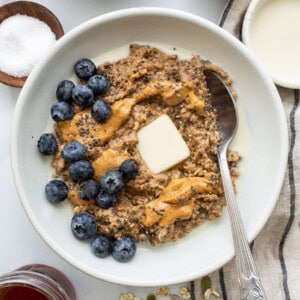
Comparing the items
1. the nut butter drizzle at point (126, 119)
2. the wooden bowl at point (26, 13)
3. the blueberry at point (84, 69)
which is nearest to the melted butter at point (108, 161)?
the nut butter drizzle at point (126, 119)

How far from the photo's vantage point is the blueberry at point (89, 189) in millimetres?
1570

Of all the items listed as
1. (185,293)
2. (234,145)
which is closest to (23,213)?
(185,293)

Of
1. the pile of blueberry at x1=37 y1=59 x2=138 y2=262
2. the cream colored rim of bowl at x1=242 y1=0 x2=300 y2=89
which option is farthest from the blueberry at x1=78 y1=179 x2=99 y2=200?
the cream colored rim of bowl at x1=242 y1=0 x2=300 y2=89

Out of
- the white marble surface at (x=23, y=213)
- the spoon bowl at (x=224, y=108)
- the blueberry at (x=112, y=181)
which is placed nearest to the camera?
the blueberry at (x=112, y=181)

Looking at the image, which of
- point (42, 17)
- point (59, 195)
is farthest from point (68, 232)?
point (42, 17)

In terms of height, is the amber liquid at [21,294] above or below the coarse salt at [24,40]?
below

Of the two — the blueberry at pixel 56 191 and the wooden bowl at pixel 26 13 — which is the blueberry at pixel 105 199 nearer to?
the blueberry at pixel 56 191

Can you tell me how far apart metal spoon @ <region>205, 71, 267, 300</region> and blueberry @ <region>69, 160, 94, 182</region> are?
1.18ft

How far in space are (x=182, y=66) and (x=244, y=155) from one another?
31 centimetres

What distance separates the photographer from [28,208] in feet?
5.23

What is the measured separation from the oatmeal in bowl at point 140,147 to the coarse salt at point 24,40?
0.17 metres

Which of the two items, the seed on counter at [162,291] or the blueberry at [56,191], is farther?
the seed on counter at [162,291]

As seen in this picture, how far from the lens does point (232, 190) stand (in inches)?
63.6

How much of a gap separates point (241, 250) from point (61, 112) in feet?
1.99
